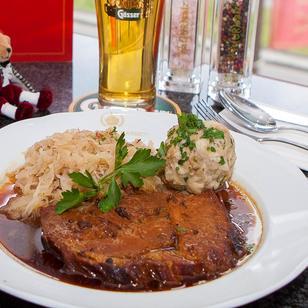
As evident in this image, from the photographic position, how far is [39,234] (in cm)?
116

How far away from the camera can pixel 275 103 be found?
198 cm

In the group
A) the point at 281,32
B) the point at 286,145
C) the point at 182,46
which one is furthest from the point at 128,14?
the point at 281,32

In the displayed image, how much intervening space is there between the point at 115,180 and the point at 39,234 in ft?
0.53

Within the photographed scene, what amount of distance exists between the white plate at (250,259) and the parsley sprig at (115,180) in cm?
16

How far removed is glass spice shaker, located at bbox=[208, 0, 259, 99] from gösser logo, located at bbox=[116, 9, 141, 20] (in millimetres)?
276

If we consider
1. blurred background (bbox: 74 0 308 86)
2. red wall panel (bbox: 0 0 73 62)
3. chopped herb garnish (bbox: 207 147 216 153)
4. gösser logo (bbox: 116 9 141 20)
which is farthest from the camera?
blurred background (bbox: 74 0 308 86)

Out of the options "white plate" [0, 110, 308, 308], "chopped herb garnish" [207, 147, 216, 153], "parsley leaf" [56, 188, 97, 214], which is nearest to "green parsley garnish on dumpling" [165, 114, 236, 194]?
"chopped herb garnish" [207, 147, 216, 153]

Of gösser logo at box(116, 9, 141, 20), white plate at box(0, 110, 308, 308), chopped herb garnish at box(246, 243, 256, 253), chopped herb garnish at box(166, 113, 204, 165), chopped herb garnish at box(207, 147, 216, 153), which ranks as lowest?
chopped herb garnish at box(246, 243, 256, 253)

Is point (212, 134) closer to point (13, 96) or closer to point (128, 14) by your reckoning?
point (128, 14)

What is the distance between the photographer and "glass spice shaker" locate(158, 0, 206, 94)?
6.20ft

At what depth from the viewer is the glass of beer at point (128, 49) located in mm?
1682

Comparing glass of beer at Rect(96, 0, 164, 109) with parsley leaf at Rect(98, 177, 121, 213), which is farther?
glass of beer at Rect(96, 0, 164, 109)

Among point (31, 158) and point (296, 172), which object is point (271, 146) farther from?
point (31, 158)

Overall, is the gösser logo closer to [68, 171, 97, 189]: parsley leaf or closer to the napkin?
the napkin
